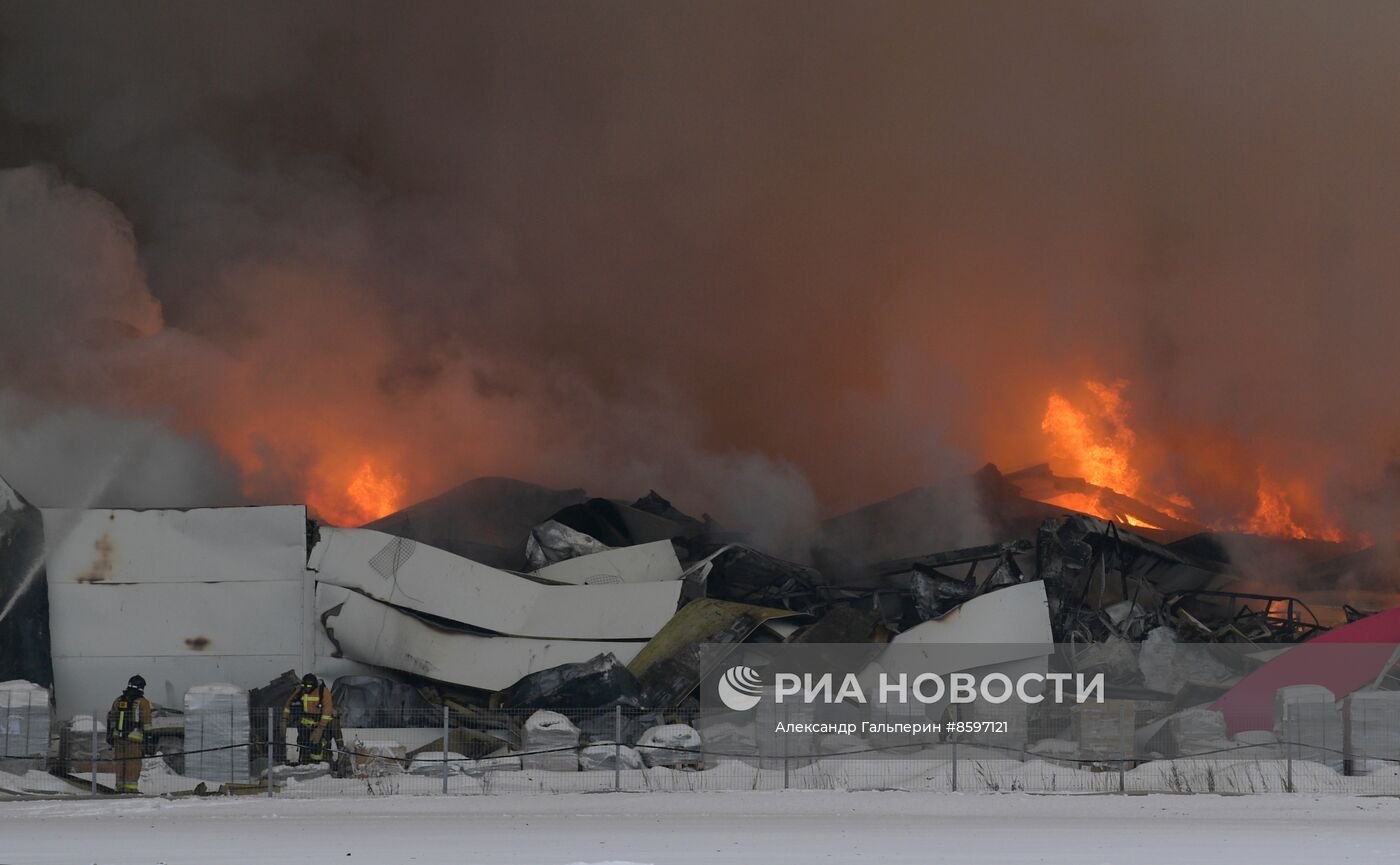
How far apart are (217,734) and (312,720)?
117 centimetres

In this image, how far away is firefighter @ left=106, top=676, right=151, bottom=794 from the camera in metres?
18.2

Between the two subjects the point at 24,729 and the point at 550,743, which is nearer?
the point at 24,729

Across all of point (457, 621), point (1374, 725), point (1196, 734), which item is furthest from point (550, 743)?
point (1374, 725)

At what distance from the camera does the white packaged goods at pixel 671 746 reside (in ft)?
62.4

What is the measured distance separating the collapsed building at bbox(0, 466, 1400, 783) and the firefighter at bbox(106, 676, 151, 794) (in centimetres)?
317

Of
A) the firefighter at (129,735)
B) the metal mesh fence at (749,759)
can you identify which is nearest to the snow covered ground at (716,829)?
the metal mesh fence at (749,759)

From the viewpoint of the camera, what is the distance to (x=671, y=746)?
62.6 feet

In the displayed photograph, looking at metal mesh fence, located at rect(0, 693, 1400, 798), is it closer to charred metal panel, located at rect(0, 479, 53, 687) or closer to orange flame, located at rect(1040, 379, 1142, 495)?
charred metal panel, located at rect(0, 479, 53, 687)

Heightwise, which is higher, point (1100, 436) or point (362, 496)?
point (1100, 436)

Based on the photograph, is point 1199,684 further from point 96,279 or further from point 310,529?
Result: point 96,279

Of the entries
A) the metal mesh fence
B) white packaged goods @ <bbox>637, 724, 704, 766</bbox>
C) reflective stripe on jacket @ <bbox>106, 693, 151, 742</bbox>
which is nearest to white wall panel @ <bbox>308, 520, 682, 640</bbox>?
the metal mesh fence

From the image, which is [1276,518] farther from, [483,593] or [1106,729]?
[483,593]

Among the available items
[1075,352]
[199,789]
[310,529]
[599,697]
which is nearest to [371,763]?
[199,789]

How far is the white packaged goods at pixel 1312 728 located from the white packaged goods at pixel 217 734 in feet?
41.0
